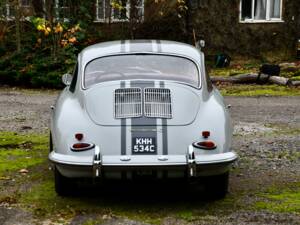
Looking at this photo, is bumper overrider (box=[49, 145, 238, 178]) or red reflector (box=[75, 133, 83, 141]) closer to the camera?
bumper overrider (box=[49, 145, 238, 178])

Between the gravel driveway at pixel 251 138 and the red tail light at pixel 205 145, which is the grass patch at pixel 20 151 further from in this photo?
the red tail light at pixel 205 145

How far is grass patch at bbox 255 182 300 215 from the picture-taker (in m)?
6.54

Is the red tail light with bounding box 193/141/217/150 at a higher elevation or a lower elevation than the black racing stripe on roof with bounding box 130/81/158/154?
lower

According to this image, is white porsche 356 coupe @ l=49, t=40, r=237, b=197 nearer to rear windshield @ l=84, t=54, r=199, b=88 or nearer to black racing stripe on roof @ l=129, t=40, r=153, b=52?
rear windshield @ l=84, t=54, r=199, b=88

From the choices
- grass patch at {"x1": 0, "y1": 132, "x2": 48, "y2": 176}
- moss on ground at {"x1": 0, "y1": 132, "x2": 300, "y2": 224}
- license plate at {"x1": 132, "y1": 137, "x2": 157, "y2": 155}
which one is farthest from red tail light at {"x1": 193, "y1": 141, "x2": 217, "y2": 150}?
grass patch at {"x1": 0, "y1": 132, "x2": 48, "y2": 176}

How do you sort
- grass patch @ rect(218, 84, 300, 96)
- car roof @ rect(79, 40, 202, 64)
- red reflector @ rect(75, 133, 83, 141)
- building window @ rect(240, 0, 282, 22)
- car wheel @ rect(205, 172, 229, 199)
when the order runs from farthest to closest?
1. building window @ rect(240, 0, 282, 22)
2. grass patch @ rect(218, 84, 300, 96)
3. car roof @ rect(79, 40, 202, 64)
4. car wheel @ rect(205, 172, 229, 199)
5. red reflector @ rect(75, 133, 83, 141)

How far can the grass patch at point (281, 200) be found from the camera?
21.5 feet

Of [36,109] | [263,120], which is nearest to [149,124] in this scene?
[263,120]

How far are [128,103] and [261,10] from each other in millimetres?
19098

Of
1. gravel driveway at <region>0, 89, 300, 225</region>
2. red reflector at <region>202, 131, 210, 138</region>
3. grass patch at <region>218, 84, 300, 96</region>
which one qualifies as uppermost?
red reflector at <region>202, 131, 210, 138</region>

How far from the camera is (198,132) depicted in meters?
6.52

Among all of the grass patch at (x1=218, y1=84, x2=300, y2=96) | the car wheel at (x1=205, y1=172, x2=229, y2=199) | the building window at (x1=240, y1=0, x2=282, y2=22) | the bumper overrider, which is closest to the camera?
the bumper overrider

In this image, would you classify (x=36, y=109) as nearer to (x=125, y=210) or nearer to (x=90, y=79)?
(x=90, y=79)

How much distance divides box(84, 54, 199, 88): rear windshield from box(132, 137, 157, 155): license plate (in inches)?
42.8
